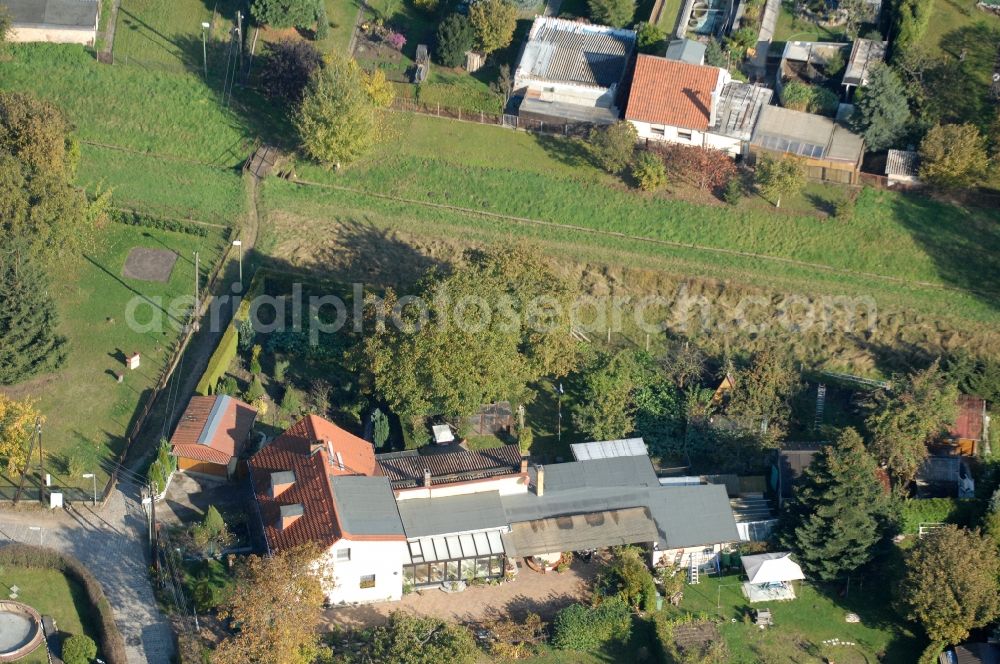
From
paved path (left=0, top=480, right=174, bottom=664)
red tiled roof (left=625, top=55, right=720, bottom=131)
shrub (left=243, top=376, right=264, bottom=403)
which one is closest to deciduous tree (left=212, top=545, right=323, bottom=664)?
paved path (left=0, top=480, right=174, bottom=664)

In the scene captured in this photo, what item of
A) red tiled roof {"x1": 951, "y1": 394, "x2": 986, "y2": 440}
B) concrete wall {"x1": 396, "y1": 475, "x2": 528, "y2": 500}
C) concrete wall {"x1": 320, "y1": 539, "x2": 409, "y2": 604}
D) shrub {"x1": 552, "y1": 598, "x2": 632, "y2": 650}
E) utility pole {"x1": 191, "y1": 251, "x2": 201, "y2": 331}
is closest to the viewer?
concrete wall {"x1": 320, "y1": 539, "x2": 409, "y2": 604}

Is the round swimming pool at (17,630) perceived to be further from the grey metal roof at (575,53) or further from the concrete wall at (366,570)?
the grey metal roof at (575,53)

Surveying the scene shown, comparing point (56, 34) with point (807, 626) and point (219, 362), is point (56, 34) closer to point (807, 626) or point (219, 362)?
point (219, 362)

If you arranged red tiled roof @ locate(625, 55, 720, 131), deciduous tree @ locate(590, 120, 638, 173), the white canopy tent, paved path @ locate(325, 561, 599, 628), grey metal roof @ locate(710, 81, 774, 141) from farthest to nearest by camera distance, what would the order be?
red tiled roof @ locate(625, 55, 720, 131) → grey metal roof @ locate(710, 81, 774, 141) → deciduous tree @ locate(590, 120, 638, 173) → the white canopy tent → paved path @ locate(325, 561, 599, 628)

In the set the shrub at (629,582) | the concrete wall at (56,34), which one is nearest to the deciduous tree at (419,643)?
the shrub at (629,582)

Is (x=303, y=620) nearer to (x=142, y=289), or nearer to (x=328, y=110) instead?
(x=142, y=289)

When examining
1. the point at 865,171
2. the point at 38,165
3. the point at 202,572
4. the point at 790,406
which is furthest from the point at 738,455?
the point at 38,165

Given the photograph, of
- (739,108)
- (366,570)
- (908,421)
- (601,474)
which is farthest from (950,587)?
(739,108)

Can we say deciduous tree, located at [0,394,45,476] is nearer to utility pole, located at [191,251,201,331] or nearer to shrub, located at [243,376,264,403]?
shrub, located at [243,376,264,403]
